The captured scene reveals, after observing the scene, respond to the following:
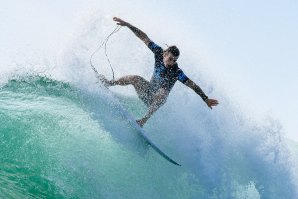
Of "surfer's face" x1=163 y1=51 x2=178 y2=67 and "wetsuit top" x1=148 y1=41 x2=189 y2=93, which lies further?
"wetsuit top" x1=148 y1=41 x2=189 y2=93

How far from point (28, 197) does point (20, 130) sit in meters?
1.86

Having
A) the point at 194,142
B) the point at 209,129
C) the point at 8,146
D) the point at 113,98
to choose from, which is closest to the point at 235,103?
the point at 209,129

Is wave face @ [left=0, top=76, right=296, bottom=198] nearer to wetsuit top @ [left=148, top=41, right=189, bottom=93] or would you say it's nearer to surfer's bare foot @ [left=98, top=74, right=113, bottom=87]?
surfer's bare foot @ [left=98, top=74, right=113, bottom=87]

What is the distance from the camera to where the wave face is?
6727 millimetres

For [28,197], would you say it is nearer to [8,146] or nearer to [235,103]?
[8,146]

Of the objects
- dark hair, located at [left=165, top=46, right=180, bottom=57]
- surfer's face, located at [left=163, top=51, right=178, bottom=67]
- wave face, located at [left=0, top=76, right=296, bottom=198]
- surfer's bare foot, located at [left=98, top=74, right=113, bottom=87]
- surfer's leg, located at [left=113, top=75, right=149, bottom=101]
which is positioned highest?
dark hair, located at [left=165, top=46, right=180, bottom=57]

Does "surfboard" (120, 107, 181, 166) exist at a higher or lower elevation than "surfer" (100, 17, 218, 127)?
lower

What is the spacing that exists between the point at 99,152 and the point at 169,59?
2276 mm

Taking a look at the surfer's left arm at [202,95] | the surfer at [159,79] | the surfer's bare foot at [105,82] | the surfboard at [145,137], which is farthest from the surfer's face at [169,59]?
the surfer's bare foot at [105,82]

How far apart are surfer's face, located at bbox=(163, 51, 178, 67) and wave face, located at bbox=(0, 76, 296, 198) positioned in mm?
1459

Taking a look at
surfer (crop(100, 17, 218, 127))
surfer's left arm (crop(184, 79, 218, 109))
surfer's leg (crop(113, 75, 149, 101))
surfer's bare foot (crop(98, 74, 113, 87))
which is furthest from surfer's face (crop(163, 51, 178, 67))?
surfer's bare foot (crop(98, 74, 113, 87))

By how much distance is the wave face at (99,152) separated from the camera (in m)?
6.73

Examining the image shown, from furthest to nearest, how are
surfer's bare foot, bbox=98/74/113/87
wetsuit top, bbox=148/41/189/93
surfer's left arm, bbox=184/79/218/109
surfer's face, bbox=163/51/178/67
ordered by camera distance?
surfer's bare foot, bbox=98/74/113/87 < wetsuit top, bbox=148/41/189/93 < surfer's face, bbox=163/51/178/67 < surfer's left arm, bbox=184/79/218/109

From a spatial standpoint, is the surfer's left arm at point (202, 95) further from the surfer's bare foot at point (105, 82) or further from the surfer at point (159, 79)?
the surfer's bare foot at point (105, 82)
